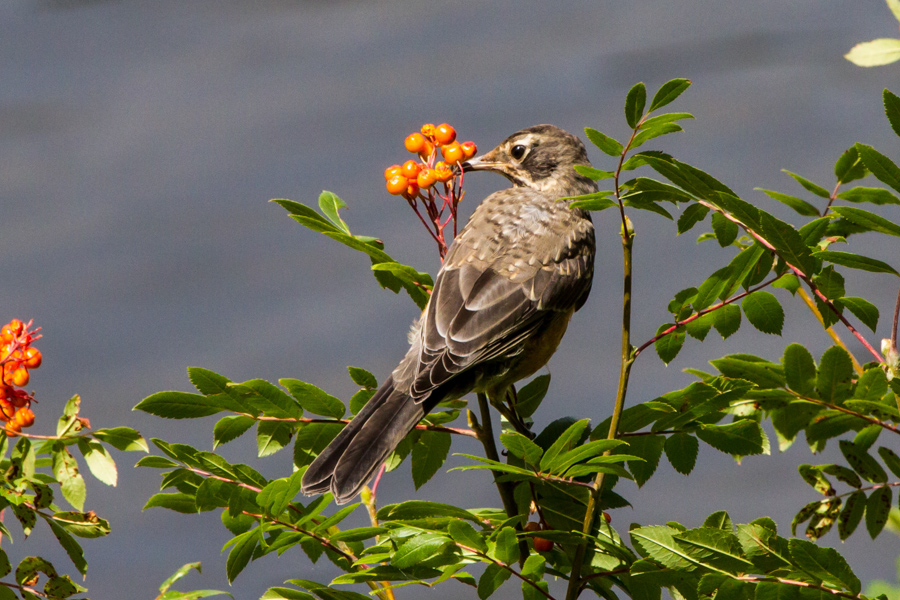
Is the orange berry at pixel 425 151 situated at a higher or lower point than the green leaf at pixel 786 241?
higher

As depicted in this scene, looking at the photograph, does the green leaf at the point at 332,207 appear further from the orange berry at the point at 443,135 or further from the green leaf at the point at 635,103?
the green leaf at the point at 635,103

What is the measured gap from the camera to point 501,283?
1.76 m

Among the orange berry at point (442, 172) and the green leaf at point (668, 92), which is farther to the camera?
the orange berry at point (442, 172)

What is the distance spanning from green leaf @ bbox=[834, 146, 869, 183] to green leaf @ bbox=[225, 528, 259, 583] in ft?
3.07

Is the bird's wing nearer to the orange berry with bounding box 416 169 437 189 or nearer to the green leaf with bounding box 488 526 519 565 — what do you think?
the orange berry with bounding box 416 169 437 189

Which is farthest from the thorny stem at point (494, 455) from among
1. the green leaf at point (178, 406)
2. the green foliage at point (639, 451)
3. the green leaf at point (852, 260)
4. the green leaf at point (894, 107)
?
the green leaf at point (894, 107)

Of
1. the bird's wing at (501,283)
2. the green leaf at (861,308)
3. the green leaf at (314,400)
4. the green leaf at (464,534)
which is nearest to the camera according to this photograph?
the green leaf at (464,534)

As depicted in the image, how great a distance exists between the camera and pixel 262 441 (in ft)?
3.85

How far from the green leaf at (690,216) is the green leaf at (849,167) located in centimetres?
28

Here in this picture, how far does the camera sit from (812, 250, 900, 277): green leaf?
3.16 ft

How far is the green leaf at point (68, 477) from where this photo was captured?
1095mm

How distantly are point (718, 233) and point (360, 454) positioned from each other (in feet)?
1.79

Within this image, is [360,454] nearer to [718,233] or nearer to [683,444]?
[683,444]

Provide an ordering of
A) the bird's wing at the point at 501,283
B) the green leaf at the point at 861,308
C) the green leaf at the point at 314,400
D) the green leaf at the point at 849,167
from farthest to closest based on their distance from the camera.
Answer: the bird's wing at the point at 501,283 < the green leaf at the point at 849,167 < the green leaf at the point at 314,400 < the green leaf at the point at 861,308
